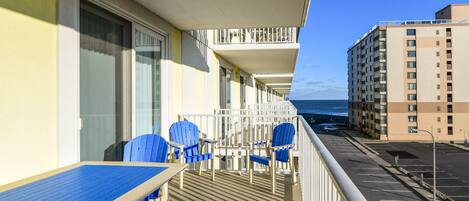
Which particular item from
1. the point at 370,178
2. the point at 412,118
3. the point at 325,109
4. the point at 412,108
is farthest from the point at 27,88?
the point at 325,109

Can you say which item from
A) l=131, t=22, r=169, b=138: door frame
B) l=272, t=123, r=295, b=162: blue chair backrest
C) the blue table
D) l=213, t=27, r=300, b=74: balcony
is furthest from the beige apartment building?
the blue table

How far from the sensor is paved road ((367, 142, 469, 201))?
26106 millimetres

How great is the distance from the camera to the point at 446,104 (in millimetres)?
48438

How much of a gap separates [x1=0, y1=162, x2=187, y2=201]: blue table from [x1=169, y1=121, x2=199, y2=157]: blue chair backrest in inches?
92.8

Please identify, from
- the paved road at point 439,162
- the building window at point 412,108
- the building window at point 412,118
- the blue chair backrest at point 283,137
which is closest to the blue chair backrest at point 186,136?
the blue chair backrest at point 283,137

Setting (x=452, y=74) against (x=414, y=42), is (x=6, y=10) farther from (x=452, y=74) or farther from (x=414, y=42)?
(x=452, y=74)

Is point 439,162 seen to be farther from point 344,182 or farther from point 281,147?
point 344,182

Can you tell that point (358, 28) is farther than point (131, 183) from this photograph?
Yes

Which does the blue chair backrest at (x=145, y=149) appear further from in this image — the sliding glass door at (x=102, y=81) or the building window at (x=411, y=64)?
the building window at (x=411, y=64)

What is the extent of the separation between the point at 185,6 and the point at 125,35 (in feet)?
2.78

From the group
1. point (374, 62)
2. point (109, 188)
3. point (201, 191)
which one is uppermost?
point (374, 62)

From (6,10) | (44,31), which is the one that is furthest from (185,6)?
(6,10)

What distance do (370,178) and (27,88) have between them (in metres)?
28.8

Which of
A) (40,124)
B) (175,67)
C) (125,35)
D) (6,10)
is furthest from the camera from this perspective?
(175,67)
